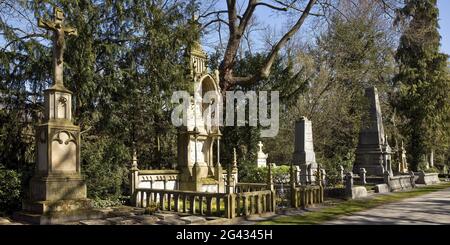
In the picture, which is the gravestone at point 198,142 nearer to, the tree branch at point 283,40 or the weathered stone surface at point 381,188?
the tree branch at point 283,40

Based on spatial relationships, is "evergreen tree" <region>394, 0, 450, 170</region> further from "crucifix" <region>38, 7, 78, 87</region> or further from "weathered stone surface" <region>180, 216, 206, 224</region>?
"crucifix" <region>38, 7, 78, 87</region>

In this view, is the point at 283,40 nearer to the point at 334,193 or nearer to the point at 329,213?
the point at 334,193

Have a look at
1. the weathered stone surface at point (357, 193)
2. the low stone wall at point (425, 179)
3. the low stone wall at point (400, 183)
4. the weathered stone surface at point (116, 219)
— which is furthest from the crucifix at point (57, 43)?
the low stone wall at point (425, 179)

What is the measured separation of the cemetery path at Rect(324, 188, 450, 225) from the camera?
10703mm

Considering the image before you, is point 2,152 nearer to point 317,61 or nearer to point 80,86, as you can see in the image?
point 80,86

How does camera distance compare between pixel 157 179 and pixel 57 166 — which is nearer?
pixel 57 166

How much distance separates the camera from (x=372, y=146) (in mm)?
26031

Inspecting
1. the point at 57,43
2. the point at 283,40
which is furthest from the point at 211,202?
the point at 283,40

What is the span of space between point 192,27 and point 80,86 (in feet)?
18.1

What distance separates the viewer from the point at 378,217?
38.3 ft

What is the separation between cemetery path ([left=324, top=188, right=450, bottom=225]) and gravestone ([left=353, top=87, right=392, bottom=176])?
10.7m

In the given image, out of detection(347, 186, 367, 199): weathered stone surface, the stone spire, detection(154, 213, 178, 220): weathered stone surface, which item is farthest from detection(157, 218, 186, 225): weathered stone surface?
detection(347, 186, 367, 199): weathered stone surface

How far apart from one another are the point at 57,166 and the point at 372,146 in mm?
19942

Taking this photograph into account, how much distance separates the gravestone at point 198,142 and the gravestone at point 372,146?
12220mm
